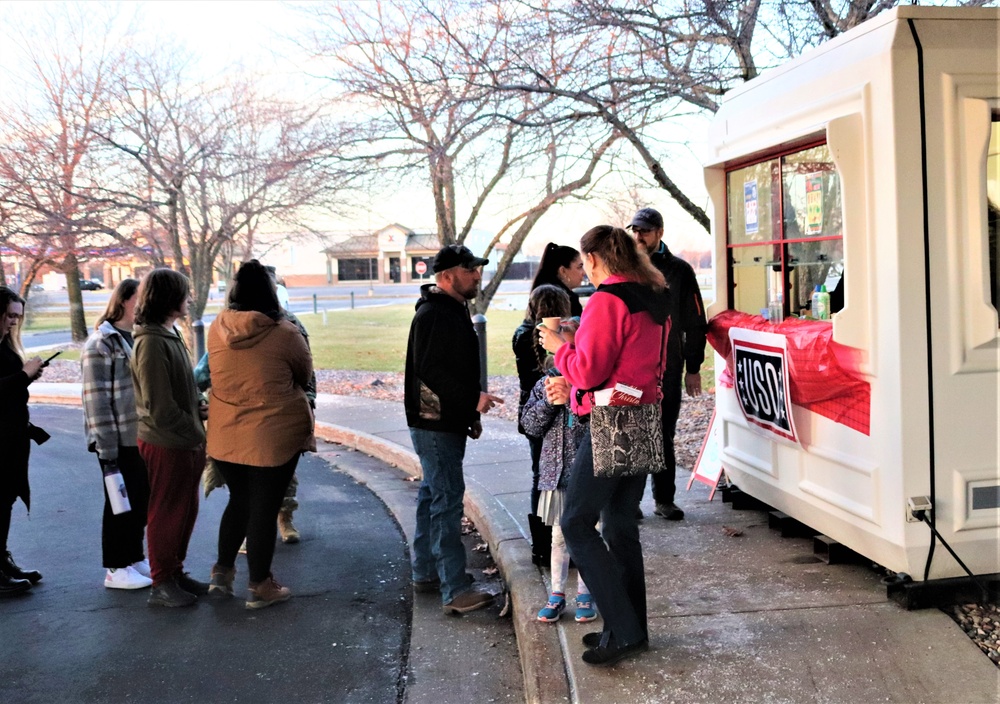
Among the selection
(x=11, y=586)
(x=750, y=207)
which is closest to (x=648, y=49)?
(x=750, y=207)

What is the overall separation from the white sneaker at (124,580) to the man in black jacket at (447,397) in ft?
6.32

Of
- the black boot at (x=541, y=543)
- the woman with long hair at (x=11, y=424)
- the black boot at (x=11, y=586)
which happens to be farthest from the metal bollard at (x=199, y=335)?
the black boot at (x=541, y=543)

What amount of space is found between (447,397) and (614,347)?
1313mm

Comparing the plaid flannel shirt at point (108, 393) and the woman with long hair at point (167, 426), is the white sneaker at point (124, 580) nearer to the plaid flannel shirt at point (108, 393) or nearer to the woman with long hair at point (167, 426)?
the woman with long hair at point (167, 426)

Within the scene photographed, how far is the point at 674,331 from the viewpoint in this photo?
5914 mm

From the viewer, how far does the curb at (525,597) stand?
384 cm

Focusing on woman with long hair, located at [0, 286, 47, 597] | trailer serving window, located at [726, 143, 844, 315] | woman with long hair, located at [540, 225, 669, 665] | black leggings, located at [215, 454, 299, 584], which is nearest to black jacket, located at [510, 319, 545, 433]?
woman with long hair, located at [540, 225, 669, 665]

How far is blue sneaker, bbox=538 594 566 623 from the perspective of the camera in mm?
4445

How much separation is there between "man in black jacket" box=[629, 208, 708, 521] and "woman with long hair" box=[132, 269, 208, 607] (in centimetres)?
279

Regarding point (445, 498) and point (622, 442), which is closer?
point (622, 442)

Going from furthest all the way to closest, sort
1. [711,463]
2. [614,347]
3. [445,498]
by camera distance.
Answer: [711,463], [445,498], [614,347]

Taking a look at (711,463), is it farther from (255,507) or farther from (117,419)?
(117,419)

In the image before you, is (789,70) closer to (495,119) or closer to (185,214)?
(495,119)

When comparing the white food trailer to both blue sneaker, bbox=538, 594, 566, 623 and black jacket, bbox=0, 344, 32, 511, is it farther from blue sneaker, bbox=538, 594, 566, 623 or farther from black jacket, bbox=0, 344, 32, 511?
black jacket, bbox=0, 344, 32, 511
